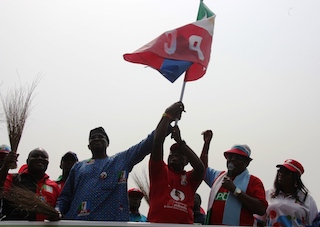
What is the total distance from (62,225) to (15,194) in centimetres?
48

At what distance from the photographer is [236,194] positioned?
457 centimetres

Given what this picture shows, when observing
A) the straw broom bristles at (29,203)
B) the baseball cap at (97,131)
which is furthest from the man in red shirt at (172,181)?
the straw broom bristles at (29,203)

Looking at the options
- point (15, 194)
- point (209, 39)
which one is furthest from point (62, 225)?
point (209, 39)

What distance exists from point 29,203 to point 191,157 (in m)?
1.55

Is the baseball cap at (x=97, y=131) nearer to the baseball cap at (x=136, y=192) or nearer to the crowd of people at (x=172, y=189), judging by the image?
the crowd of people at (x=172, y=189)

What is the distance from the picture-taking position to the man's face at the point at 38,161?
519 cm

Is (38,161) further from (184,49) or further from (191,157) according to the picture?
(184,49)

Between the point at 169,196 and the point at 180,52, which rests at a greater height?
the point at 180,52

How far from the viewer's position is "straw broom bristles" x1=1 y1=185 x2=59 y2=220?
372cm

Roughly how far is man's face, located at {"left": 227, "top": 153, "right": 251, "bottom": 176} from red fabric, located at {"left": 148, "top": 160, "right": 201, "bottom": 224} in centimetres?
46

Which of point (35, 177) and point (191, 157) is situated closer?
point (191, 157)

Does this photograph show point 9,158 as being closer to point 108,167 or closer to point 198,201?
point 108,167

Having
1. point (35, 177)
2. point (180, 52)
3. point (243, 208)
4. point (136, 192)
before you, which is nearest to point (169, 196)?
point (243, 208)

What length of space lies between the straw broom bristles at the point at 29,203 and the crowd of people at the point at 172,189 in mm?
352
